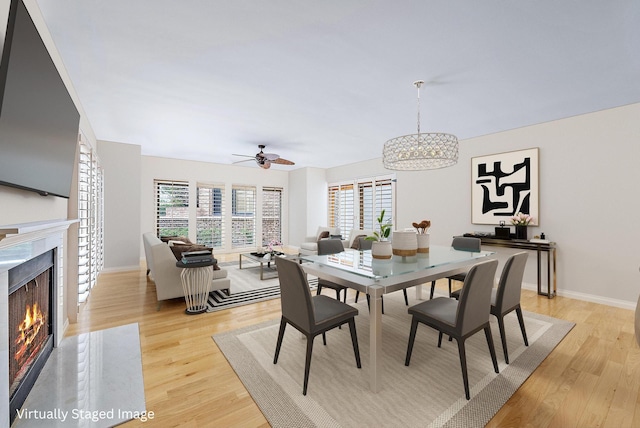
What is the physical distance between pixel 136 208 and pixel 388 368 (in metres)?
5.32

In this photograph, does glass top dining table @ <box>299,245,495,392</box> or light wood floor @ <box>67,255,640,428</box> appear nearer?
light wood floor @ <box>67,255,640,428</box>

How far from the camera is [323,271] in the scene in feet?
7.22

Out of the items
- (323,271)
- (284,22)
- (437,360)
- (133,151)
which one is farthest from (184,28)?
(133,151)

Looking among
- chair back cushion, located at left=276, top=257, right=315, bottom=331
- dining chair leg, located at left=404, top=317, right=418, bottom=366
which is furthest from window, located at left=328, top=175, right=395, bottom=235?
chair back cushion, located at left=276, top=257, right=315, bottom=331

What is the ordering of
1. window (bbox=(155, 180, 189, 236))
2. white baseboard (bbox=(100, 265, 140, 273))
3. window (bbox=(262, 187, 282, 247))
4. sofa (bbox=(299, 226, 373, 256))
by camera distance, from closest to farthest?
white baseboard (bbox=(100, 265, 140, 273))
sofa (bbox=(299, 226, 373, 256))
window (bbox=(155, 180, 189, 236))
window (bbox=(262, 187, 282, 247))

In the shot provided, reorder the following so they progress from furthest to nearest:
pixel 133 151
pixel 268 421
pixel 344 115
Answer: pixel 133 151, pixel 344 115, pixel 268 421

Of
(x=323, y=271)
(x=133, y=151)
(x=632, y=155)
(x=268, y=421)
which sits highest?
(x=133, y=151)

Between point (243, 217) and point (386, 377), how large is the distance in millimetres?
6451

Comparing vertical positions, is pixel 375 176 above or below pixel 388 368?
above

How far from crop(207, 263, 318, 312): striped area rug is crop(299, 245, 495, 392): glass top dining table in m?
1.45

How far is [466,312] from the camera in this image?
1795mm

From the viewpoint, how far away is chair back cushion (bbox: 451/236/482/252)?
327cm

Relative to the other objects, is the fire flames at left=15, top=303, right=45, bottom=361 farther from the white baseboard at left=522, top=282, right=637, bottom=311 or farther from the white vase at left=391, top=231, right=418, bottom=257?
the white baseboard at left=522, top=282, right=637, bottom=311

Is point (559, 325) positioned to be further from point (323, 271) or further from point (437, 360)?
point (323, 271)
